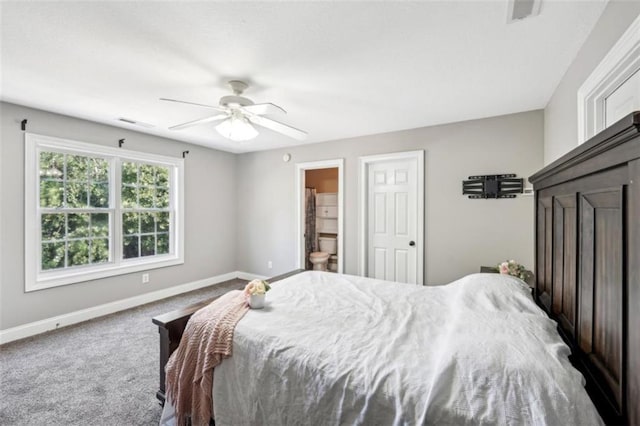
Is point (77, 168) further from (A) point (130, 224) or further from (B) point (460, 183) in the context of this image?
(B) point (460, 183)

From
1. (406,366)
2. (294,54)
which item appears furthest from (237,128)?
(406,366)

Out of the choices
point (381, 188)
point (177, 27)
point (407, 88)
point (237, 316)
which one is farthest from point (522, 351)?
point (381, 188)

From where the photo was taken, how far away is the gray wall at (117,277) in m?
2.95

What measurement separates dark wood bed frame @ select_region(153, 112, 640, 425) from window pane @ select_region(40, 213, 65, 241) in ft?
15.1

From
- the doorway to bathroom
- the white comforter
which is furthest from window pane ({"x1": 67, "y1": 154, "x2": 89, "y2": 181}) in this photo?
the white comforter

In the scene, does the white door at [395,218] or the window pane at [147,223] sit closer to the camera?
the white door at [395,218]

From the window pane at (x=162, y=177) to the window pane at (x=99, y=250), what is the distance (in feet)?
3.64

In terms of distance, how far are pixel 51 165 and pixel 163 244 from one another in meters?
1.72

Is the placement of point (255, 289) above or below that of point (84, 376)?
above

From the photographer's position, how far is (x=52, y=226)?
3.31 metres

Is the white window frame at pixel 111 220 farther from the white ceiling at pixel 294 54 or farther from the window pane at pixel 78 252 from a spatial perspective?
the white ceiling at pixel 294 54

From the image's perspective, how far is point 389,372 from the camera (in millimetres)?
1229

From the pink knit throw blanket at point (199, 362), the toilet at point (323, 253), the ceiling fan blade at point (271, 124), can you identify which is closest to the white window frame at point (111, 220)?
the toilet at point (323, 253)

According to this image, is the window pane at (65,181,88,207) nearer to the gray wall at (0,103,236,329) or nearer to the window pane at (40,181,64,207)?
the window pane at (40,181,64,207)
